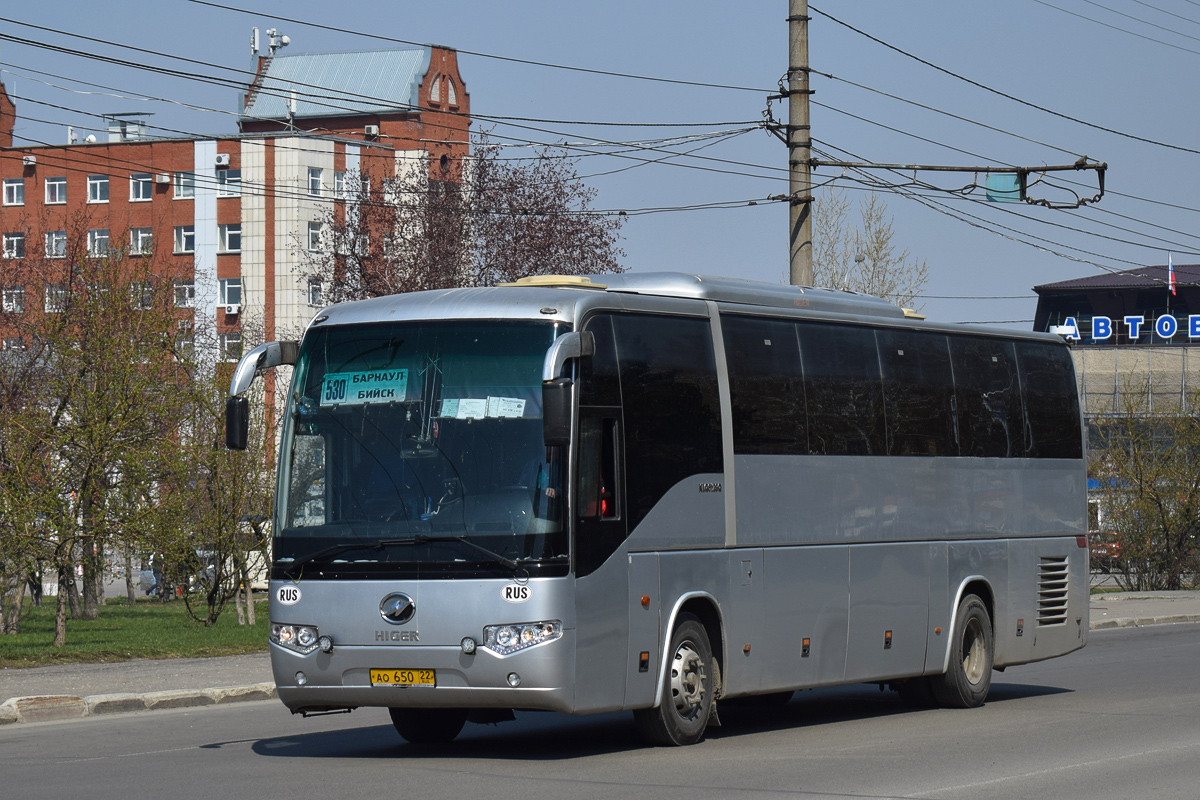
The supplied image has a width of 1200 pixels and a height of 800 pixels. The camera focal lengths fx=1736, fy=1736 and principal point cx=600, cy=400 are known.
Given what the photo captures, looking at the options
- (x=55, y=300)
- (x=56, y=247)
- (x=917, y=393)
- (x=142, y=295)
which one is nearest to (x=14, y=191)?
(x=56, y=247)

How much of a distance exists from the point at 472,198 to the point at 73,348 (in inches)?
912

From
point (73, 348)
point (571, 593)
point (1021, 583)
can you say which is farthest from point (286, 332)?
point (571, 593)

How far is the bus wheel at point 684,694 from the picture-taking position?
1248 cm

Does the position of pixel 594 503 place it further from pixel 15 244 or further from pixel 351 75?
pixel 351 75

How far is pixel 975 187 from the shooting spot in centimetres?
2505

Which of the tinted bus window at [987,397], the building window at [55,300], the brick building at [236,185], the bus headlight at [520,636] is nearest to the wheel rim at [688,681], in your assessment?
the bus headlight at [520,636]

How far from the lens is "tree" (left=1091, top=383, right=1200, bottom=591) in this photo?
41.8m

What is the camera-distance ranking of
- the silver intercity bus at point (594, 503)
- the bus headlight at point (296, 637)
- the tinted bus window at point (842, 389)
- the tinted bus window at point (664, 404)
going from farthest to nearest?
the tinted bus window at point (842, 389) < the tinted bus window at point (664, 404) < the bus headlight at point (296, 637) < the silver intercity bus at point (594, 503)

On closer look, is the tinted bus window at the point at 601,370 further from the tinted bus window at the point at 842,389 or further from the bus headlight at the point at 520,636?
the tinted bus window at the point at 842,389

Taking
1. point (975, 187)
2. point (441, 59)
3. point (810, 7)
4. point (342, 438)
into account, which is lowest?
point (342, 438)

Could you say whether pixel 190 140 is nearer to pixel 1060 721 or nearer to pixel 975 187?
pixel 975 187

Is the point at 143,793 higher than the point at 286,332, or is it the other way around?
the point at 286,332

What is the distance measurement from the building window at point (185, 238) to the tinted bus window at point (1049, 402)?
63.6 metres

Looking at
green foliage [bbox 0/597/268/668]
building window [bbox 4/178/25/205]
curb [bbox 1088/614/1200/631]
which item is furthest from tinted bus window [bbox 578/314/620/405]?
building window [bbox 4/178/25/205]
